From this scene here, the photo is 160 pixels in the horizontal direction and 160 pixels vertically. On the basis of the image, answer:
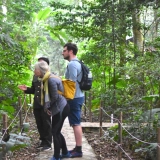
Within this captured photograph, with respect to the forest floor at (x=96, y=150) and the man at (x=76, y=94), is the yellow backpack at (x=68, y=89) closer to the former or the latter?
the man at (x=76, y=94)

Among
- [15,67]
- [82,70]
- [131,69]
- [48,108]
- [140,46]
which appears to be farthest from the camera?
[140,46]

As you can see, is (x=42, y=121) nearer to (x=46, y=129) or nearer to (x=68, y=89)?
(x=46, y=129)

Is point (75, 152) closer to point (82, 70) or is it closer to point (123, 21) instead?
point (82, 70)

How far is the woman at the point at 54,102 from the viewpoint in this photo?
431 centimetres

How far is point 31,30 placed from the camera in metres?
13.9

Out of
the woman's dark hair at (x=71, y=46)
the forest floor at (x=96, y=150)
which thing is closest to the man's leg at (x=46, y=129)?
the forest floor at (x=96, y=150)

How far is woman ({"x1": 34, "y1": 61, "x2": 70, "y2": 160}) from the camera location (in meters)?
4.31

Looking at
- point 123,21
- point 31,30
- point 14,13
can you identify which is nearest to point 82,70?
point 123,21

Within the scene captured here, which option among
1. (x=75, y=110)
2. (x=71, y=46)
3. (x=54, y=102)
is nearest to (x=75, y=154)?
(x=75, y=110)

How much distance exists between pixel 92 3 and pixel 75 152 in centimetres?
540

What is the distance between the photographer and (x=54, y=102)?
433 cm

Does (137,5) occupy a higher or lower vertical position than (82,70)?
higher

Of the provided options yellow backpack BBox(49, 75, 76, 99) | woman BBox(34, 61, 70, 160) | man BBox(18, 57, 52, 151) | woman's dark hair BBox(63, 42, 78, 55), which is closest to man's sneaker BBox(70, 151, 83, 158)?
woman BBox(34, 61, 70, 160)

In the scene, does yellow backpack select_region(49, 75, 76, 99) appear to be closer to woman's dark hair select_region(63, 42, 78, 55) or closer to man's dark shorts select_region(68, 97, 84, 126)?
man's dark shorts select_region(68, 97, 84, 126)
